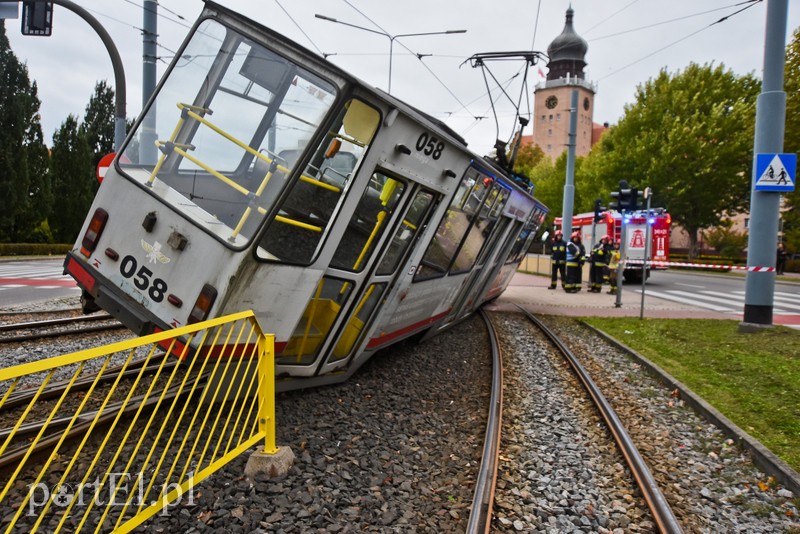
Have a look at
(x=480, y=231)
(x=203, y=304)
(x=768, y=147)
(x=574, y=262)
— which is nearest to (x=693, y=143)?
(x=574, y=262)

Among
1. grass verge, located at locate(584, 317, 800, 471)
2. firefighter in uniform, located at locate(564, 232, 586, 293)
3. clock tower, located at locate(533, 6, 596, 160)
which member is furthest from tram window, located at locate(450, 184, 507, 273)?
clock tower, located at locate(533, 6, 596, 160)

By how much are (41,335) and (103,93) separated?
1335 inches

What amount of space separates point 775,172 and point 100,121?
120 feet

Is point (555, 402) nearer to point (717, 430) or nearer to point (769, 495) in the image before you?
point (717, 430)

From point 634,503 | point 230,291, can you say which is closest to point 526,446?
point 634,503

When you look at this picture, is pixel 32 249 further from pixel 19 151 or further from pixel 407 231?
pixel 407 231

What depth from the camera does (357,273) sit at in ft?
15.7

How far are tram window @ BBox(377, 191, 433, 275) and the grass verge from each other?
3.57 m

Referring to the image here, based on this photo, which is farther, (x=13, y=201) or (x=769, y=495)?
(x=13, y=201)

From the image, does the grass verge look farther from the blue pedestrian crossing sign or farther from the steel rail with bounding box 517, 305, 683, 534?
the blue pedestrian crossing sign

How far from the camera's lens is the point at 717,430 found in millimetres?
5211

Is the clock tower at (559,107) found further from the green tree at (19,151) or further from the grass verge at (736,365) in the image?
the grass verge at (736,365)

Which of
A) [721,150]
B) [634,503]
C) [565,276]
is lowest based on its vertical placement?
[634,503]

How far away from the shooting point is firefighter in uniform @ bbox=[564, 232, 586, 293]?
16203 mm
